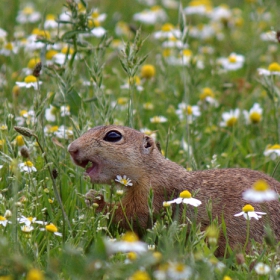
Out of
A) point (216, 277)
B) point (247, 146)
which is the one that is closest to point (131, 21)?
point (247, 146)

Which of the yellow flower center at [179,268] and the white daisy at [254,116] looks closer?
the yellow flower center at [179,268]

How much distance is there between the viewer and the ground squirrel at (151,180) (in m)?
4.52

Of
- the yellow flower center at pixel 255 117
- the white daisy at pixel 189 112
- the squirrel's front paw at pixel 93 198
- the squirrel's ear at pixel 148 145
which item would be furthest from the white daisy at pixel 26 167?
the yellow flower center at pixel 255 117

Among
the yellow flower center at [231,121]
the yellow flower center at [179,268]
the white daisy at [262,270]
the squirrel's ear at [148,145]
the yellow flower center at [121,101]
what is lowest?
the yellow flower center at [231,121]

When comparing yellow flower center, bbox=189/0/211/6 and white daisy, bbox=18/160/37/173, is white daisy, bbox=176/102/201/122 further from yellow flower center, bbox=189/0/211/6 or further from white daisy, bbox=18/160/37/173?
yellow flower center, bbox=189/0/211/6

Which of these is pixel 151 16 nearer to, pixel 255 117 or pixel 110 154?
pixel 255 117

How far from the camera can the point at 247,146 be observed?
20.6 feet

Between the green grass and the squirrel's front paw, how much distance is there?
0.28 feet

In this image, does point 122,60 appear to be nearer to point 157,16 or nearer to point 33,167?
point 33,167

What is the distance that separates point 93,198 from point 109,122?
39.1 inches

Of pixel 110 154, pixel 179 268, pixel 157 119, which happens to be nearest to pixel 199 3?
pixel 157 119

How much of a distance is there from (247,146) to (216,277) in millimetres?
2649

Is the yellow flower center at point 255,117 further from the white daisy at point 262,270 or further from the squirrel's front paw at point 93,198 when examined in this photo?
the white daisy at point 262,270

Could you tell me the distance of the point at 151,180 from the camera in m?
4.71
